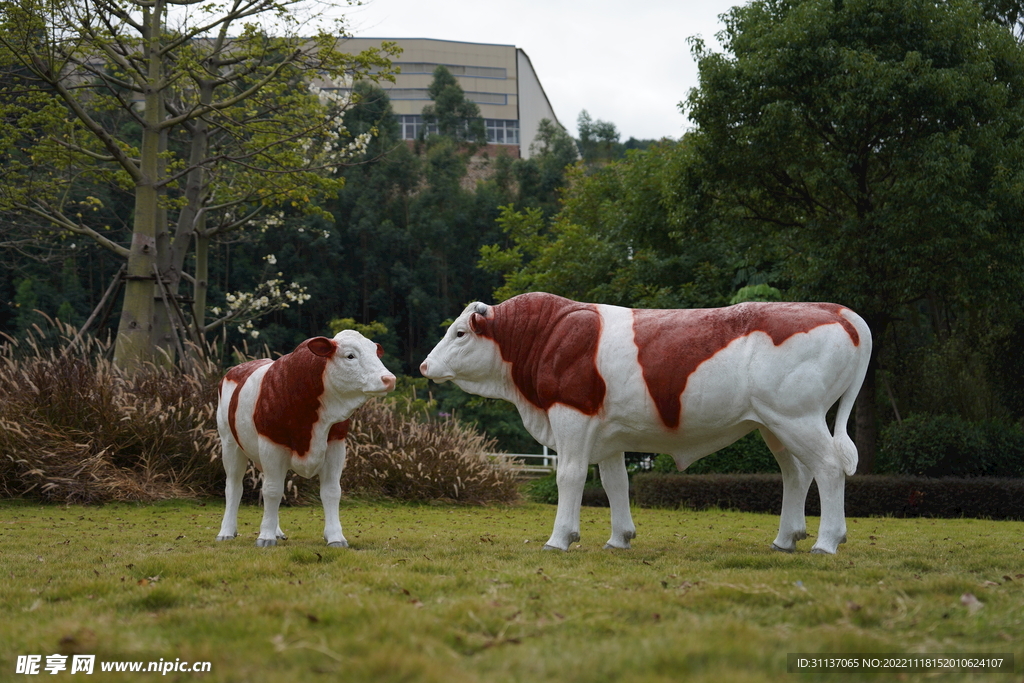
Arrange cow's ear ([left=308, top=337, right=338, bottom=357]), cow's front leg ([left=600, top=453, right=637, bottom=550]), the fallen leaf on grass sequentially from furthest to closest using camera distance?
cow's front leg ([left=600, top=453, right=637, bottom=550]) → cow's ear ([left=308, top=337, right=338, bottom=357]) → the fallen leaf on grass

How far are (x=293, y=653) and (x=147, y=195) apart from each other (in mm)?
12407

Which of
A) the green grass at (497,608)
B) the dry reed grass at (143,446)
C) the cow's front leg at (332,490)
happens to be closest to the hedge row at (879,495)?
the dry reed grass at (143,446)

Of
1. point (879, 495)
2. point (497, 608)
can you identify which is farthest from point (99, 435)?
point (879, 495)

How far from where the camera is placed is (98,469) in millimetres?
10008

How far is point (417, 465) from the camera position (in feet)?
38.7

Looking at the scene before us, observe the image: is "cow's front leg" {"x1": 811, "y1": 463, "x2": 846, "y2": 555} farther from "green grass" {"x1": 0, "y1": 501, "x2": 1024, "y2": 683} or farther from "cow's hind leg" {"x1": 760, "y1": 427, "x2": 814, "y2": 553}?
"cow's hind leg" {"x1": 760, "y1": 427, "x2": 814, "y2": 553}

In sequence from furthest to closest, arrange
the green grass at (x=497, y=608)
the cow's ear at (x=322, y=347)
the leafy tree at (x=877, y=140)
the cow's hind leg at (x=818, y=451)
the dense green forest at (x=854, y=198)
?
the dense green forest at (x=854, y=198)
the leafy tree at (x=877, y=140)
the cow's ear at (x=322, y=347)
the cow's hind leg at (x=818, y=451)
the green grass at (x=497, y=608)

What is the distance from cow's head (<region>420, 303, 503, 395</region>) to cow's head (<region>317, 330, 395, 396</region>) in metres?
0.34

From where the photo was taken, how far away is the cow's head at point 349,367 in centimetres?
578

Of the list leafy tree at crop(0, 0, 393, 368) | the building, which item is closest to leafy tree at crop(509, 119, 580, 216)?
the building

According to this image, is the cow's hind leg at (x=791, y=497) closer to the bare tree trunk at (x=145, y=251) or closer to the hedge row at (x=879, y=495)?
the hedge row at (x=879, y=495)

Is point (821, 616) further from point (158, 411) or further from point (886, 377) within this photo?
point (886, 377)

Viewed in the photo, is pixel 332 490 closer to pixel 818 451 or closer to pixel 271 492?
pixel 271 492

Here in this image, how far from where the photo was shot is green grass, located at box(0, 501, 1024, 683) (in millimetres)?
2773
